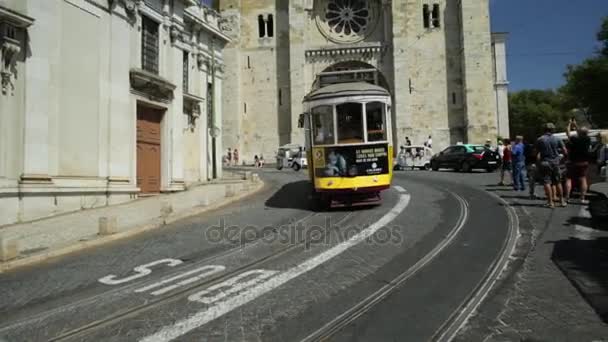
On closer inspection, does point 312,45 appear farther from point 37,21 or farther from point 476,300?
point 476,300

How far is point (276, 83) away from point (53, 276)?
37.5 metres

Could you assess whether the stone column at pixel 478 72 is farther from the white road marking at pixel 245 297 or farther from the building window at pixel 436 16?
the white road marking at pixel 245 297

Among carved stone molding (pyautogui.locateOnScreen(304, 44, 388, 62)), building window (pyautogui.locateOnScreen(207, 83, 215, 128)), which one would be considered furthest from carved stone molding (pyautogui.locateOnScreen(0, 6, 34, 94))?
carved stone molding (pyautogui.locateOnScreen(304, 44, 388, 62))

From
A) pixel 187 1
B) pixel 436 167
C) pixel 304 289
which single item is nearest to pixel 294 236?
pixel 304 289

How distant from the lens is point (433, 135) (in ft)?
131

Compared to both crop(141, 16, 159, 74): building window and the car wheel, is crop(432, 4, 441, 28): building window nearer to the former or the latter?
the car wheel

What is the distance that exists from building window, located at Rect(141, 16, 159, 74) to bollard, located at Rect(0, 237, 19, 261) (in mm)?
9524

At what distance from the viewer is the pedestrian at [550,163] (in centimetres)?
1019

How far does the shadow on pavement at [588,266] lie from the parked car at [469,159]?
16435 millimetres

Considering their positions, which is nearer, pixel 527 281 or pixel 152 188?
pixel 527 281

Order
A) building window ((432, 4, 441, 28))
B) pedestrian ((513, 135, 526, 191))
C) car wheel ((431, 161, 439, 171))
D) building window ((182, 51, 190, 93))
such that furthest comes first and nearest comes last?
building window ((432, 4, 441, 28)) → car wheel ((431, 161, 439, 171)) → building window ((182, 51, 190, 93)) → pedestrian ((513, 135, 526, 191))


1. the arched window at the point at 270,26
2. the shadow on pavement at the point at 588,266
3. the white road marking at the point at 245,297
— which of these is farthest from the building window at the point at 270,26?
the shadow on pavement at the point at 588,266

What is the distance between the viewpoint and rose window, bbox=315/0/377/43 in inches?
1687

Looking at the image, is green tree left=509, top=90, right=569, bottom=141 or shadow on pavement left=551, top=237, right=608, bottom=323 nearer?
shadow on pavement left=551, top=237, right=608, bottom=323
